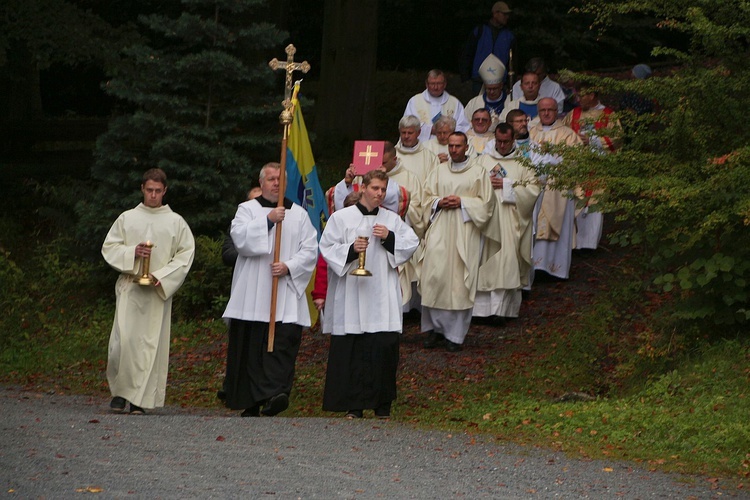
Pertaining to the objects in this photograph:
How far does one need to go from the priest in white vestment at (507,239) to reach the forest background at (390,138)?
0.85 metres

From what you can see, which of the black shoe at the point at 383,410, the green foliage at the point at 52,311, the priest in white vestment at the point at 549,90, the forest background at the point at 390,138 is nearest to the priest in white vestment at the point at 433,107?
the priest in white vestment at the point at 549,90

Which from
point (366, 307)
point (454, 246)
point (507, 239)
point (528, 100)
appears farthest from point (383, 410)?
point (528, 100)

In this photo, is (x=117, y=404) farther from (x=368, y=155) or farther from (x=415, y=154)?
(x=415, y=154)

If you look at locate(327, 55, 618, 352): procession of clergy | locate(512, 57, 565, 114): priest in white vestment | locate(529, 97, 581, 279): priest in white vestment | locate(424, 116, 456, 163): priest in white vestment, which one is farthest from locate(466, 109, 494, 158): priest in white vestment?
locate(512, 57, 565, 114): priest in white vestment

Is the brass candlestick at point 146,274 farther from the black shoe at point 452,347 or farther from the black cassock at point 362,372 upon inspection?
the black shoe at point 452,347

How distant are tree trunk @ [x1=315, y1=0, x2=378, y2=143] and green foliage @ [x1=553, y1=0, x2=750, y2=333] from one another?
29.4 feet

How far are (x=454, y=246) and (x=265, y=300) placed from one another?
3.42m

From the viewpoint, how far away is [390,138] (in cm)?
2370

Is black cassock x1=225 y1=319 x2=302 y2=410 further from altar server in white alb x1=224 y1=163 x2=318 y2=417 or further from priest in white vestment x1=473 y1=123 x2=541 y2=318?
priest in white vestment x1=473 y1=123 x2=541 y2=318

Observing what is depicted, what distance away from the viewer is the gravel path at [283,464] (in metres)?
8.12

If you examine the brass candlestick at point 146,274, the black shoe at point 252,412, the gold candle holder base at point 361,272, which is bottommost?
the black shoe at point 252,412

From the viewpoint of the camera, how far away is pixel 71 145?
2605 centimetres

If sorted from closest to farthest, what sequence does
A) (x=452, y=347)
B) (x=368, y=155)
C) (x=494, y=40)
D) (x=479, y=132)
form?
(x=368, y=155), (x=452, y=347), (x=479, y=132), (x=494, y=40)

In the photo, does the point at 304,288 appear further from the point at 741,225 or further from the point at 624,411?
the point at 741,225
